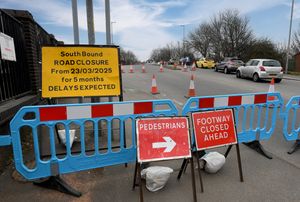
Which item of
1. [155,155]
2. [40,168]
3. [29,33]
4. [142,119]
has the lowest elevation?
[40,168]

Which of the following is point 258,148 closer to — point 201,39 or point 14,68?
point 14,68

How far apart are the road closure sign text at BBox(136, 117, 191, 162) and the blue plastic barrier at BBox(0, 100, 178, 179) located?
16.9 inches

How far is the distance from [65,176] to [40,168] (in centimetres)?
56

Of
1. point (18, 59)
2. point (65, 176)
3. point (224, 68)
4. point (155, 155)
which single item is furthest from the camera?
point (224, 68)

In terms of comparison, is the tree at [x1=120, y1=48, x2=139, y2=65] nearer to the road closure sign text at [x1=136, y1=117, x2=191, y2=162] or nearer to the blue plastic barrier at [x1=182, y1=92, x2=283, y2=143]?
the blue plastic barrier at [x1=182, y1=92, x2=283, y2=143]

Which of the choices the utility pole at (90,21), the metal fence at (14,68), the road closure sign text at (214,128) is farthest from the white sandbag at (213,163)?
the metal fence at (14,68)

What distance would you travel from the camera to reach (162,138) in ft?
9.25

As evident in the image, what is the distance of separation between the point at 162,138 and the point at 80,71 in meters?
1.89

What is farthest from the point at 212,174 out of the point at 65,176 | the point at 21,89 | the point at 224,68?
the point at 224,68

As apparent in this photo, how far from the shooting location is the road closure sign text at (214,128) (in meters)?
3.05

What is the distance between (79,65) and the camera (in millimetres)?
3799

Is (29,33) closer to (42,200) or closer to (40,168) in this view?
(40,168)

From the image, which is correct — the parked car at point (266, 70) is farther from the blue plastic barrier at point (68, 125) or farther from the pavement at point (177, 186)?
the blue plastic barrier at point (68, 125)

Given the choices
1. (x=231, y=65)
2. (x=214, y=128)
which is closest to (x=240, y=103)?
(x=214, y=128)
